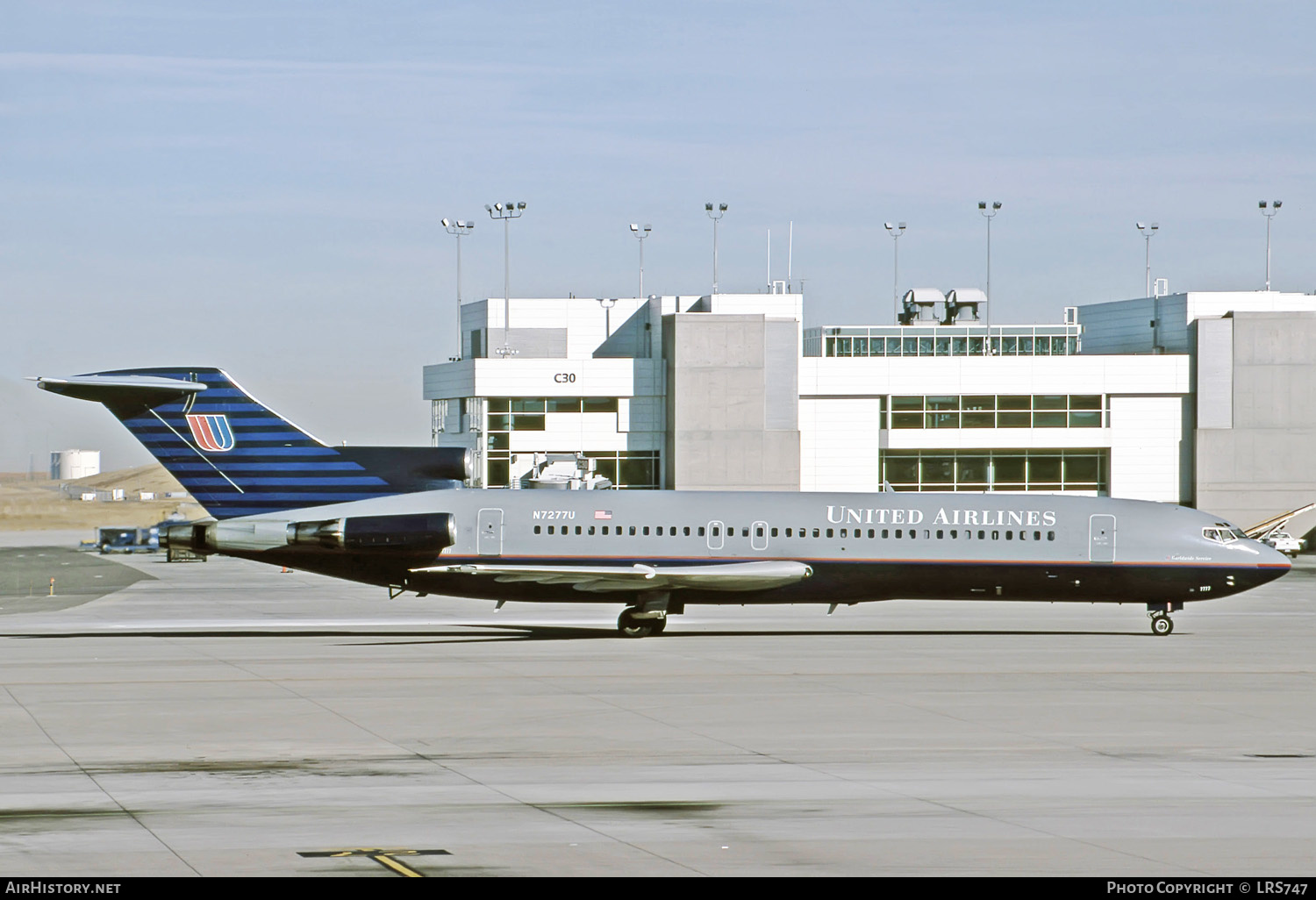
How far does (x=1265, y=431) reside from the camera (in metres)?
88.3

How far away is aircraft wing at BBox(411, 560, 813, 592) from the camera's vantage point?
37969 millimetres

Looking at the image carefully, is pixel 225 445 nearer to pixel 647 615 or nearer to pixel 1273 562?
pixel 647 615

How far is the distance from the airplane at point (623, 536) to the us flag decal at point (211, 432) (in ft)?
0.10

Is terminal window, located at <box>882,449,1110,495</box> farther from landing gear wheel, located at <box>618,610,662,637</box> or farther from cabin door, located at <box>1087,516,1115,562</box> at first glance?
landing gear wheel, located at <box>618,610,662,637</box>

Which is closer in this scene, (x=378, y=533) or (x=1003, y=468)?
(x=378, y=533)

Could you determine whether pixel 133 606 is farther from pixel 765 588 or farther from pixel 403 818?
pixel 403 818

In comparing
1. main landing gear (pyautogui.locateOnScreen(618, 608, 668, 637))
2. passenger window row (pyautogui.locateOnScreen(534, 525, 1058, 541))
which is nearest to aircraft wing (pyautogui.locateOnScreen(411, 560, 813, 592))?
passenger window row (pyautogui.locateOnScreen(534, 525, 1058, 541))

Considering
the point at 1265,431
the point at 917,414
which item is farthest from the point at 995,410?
the point at 1265,431

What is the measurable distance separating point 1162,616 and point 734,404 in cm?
4971

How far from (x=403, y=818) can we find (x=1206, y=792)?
369 inches

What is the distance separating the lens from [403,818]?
16.6 meters

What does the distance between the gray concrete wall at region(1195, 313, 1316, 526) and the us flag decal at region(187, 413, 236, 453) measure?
214 feet

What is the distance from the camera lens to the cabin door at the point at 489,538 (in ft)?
127
